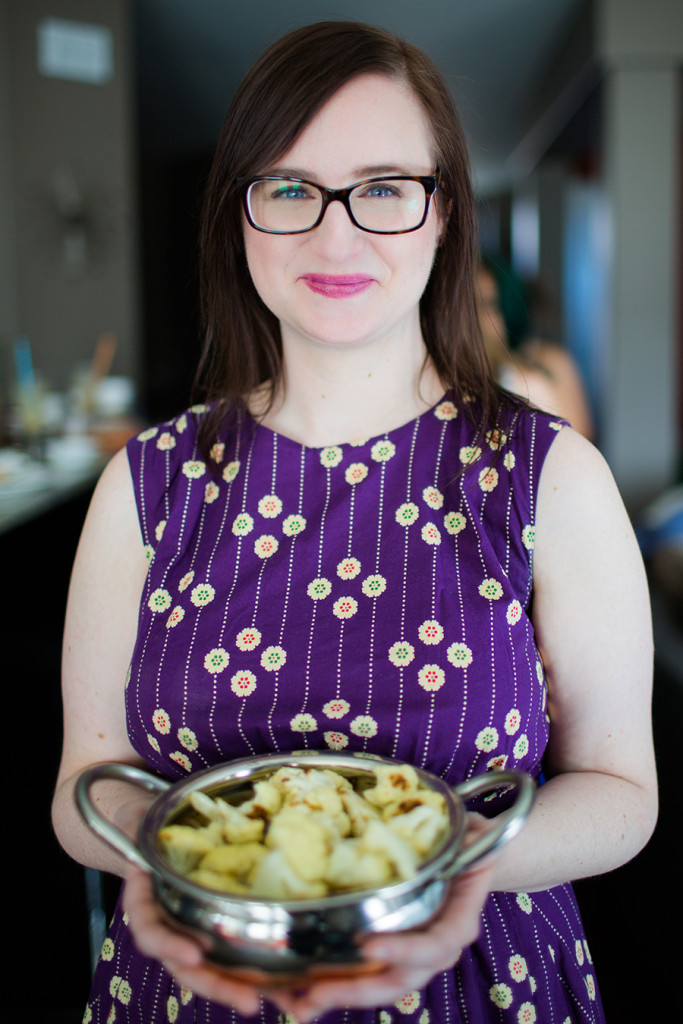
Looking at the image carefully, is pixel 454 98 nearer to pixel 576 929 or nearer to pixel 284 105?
pixel 284 105

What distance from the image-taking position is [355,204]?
0.99 m

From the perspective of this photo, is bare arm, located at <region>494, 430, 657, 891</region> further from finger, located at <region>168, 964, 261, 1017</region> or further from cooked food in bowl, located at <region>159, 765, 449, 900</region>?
finger, located at <region>168, 964, 261, 1017</region>

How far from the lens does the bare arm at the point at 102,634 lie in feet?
3.52

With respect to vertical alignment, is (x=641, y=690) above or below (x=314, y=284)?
below

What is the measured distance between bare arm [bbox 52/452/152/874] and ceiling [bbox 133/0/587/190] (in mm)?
3408

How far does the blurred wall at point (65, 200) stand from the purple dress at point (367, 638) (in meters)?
4.20

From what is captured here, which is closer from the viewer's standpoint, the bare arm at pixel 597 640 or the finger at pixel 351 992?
the finger at pixel 351 992

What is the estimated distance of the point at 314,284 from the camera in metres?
1.00

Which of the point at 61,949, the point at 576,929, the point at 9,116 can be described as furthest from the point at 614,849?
the point at 9,116

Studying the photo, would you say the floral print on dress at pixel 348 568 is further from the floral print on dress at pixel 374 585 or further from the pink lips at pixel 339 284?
the pink lips at pixel 339 284

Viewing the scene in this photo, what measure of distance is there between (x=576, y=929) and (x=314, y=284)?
2.78ft

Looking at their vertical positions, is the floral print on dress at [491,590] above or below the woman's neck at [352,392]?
below

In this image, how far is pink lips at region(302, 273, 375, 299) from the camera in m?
0.99

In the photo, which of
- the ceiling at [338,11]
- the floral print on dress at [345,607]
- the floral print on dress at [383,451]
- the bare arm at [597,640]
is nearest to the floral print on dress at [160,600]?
the floral print on dress at [345,607]
